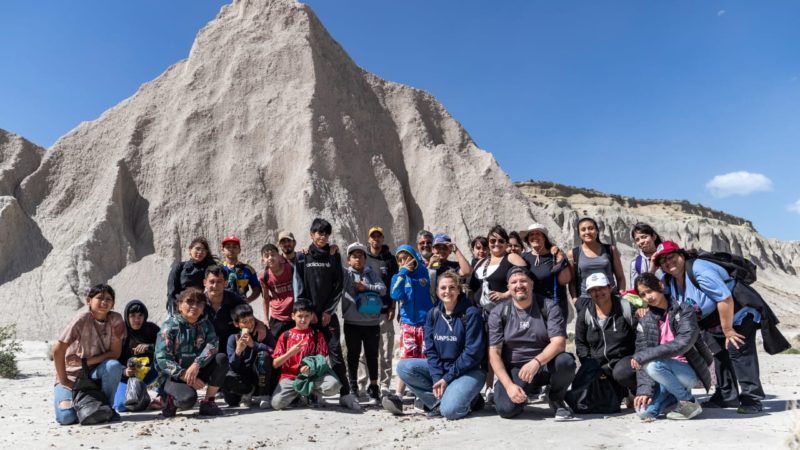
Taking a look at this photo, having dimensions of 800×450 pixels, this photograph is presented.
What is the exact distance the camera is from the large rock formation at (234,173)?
47.4 ft

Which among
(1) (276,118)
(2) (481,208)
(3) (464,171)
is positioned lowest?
(2) (481,208)

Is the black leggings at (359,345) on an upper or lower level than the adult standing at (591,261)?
lower

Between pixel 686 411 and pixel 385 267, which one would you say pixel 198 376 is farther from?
pixel 686 411

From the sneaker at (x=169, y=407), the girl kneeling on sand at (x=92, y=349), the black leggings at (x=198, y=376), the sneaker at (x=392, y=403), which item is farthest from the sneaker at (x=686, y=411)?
the girl kneeling on sand at (x=92, y=349)

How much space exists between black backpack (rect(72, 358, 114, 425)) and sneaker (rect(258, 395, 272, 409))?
1.39 m

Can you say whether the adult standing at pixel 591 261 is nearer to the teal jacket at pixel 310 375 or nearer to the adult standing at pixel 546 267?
the adult standing at pixel 546 267

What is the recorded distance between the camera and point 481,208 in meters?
16.4

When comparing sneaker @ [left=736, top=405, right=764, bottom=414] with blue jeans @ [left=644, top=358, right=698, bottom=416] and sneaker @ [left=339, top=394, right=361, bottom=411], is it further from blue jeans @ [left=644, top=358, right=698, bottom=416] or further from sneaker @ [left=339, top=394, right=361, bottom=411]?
sneaker @ [left=339, top=394, right=361, bottom=411]

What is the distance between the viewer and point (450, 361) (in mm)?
5602

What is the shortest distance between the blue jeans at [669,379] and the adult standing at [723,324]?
1.64 feet

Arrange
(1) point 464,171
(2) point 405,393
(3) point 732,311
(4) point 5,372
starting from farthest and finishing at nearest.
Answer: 1. (1) point 464,171
2. (4) point 5,372
3. (2) point 405,393
4. (3) point 732,311

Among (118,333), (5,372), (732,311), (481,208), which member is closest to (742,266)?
(732,311)

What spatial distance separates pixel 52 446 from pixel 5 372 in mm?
5377

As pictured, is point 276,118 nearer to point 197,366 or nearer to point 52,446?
point 197,366
